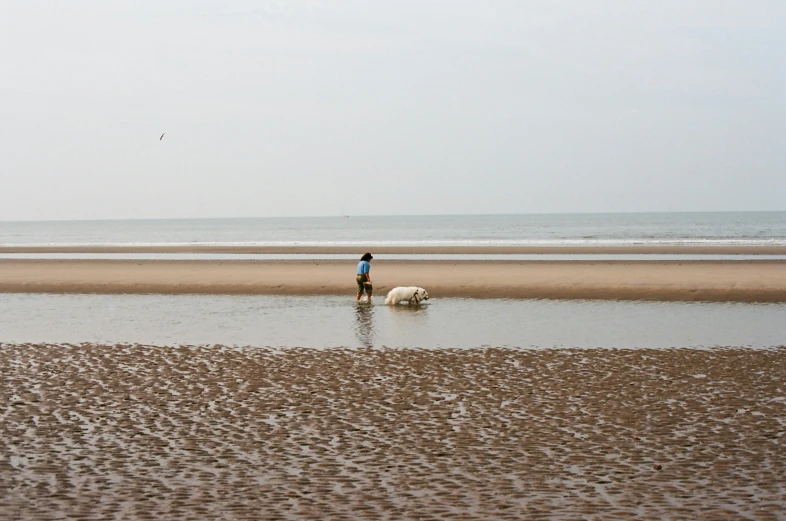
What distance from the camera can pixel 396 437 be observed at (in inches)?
393

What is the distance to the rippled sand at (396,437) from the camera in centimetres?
771

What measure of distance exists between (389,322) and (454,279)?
1096 centimetres

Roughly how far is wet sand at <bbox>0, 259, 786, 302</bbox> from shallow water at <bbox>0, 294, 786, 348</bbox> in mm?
1999

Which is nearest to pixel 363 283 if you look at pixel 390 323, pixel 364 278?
pixel 364 278

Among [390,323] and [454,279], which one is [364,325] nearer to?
[390,323]

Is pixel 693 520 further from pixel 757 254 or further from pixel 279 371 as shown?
pixel 757 254

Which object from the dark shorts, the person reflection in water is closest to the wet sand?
the dark shorts

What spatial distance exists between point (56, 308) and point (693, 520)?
904 inches

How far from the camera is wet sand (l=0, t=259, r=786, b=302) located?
1102 inches

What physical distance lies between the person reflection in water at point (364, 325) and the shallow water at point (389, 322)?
27 mm

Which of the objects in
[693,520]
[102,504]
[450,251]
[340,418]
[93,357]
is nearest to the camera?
[693,520]

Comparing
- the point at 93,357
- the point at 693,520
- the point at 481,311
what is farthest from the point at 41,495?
the point at 481,311

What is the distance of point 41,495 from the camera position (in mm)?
7914

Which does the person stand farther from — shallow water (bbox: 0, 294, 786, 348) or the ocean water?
the ocean water
